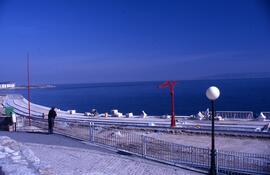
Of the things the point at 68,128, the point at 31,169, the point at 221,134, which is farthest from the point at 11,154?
the point at 221,134

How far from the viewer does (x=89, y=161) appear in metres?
11.4

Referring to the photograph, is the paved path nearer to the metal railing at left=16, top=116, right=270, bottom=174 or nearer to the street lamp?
the metal railing at left=16, top=116, right=270, bottom=174

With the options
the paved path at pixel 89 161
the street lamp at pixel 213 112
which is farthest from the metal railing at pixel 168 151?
the street lamp at pixel 213 112

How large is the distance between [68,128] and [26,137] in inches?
95.3

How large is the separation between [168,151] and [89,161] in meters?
3.53

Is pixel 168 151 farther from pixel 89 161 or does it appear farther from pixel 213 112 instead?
pixel 213 112

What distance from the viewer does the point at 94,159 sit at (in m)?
11.7

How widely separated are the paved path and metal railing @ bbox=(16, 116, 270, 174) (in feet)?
2.42

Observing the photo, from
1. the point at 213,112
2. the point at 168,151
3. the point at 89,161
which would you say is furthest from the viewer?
the point at 168,151

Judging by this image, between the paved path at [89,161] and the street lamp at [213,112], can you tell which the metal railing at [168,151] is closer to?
the paved path at [89,161]

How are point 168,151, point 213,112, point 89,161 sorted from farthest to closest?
point 168,151 < point 89,161 < point 213,112

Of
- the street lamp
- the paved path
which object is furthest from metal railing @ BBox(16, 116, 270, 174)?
the street lamp

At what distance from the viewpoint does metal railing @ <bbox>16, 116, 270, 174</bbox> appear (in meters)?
10.8

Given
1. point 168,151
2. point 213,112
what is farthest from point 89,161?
point 213,112
